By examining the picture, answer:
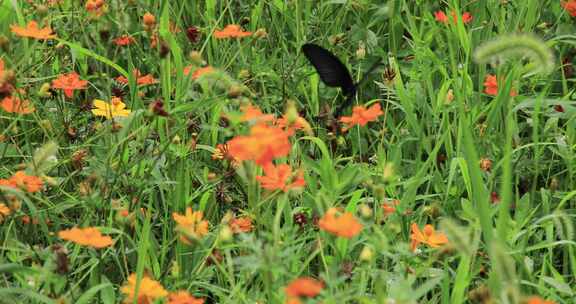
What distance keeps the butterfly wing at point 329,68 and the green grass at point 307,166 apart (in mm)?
109

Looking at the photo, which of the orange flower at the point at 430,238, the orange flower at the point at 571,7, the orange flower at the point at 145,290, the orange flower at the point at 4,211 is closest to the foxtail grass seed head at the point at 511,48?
the orange flower at the point at 430,238

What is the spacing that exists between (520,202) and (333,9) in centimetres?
146

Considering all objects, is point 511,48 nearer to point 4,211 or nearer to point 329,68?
point 329,68

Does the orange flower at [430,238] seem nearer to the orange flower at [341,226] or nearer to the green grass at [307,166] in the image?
the green grass at [307,166]

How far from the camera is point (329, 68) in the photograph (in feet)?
7.64

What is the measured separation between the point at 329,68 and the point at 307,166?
1.11 ft

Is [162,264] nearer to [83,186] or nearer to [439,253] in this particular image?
[83,186]

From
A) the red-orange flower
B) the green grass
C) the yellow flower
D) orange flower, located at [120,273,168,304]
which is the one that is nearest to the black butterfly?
the green grass

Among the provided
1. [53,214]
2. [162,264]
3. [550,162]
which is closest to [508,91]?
[550,162]

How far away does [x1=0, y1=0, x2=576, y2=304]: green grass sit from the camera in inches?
61.4

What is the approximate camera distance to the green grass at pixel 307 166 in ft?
5.11

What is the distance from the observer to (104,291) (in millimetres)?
1669

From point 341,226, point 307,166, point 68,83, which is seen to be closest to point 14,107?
point 68,83

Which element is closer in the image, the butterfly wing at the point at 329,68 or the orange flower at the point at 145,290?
the orange flower at the point at 145,290
